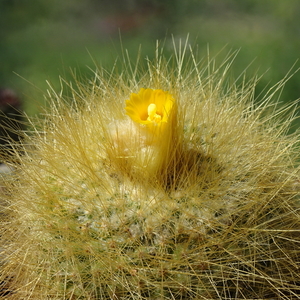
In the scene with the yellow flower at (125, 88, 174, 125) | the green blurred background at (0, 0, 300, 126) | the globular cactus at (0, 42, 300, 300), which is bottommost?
the green blurred background at (0, 0, 300, 126)

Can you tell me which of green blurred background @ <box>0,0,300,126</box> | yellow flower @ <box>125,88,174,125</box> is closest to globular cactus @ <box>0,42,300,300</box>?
yellow flower @ <box>125,88,174,125</box>

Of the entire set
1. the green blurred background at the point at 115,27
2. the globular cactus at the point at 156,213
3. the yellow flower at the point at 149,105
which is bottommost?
the green blurred background at the point at 115,27

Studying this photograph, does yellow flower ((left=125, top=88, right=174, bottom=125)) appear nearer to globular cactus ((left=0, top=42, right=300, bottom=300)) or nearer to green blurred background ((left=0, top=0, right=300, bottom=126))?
globular cactus ((left=0, top=42, right=300, bottom=300))

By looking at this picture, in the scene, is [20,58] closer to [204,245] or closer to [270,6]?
[270,6]

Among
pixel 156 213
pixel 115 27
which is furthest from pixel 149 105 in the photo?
pixel 115 27

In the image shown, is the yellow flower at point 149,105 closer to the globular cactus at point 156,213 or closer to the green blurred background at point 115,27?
the globular cactus at point 156,213

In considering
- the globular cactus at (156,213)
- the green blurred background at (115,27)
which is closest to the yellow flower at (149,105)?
the globular cactus at (156,213)

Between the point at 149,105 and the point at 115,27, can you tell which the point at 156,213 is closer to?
the point at 149,105
